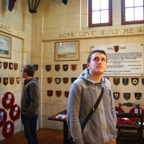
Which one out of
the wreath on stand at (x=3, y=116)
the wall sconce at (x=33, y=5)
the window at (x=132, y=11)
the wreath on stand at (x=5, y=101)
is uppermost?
the wall sconce at (x=33, y=5)

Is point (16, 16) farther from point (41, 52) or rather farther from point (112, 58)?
point (112, 58)

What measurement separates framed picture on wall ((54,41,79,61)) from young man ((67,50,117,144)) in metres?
3.08

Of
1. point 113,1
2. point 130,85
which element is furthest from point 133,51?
point 113,1

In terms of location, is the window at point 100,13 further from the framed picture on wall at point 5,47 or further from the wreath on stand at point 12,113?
the wreath on stand at point 12,113

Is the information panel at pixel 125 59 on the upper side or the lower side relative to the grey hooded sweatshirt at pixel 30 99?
upper

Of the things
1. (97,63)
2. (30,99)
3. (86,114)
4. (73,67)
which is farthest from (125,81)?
(86,114)

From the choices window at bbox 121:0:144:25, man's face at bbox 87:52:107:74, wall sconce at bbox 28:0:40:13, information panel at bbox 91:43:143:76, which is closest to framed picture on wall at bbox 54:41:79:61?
information panel at bbox 91:43:143:76

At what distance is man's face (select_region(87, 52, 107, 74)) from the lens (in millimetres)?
1521

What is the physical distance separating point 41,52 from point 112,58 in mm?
2185

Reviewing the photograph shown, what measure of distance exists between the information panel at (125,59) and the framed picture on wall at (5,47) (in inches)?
102

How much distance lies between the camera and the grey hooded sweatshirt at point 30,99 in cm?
270

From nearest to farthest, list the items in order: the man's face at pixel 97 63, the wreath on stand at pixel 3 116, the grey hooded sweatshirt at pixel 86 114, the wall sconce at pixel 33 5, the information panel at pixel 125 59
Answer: the grey hooded sweatshirt at pixel 86 114 < the man's face at pixel 97 63 < the wreath on stand at pixel 3 116 < the information panel at pixel 125 59 < the wall sconce at pixel 33 5

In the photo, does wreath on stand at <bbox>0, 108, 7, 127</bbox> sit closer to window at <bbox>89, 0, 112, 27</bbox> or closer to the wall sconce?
the wall sconce

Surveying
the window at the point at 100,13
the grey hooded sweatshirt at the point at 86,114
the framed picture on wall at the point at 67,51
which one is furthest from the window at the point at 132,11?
the grey hooded sweatshirt at the point at 86,114
